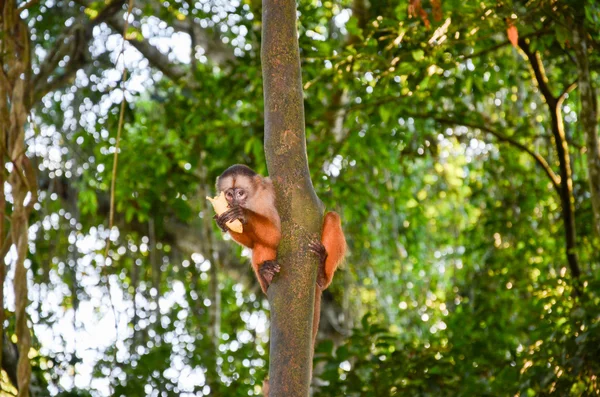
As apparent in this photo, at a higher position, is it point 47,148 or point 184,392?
point 47,148

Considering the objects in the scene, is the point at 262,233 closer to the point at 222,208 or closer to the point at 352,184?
the point at 222,208

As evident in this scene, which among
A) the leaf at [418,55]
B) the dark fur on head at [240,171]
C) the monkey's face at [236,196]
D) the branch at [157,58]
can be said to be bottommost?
the monkey's face at [236,196]

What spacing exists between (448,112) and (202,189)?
2.61m

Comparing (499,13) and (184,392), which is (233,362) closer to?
(184,392)

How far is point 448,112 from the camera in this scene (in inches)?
291

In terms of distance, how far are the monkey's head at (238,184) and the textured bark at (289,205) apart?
1.33 m

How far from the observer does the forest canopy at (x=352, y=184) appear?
5.41 meters

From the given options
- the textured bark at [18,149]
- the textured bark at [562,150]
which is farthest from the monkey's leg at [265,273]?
the textured bark at [562,150]

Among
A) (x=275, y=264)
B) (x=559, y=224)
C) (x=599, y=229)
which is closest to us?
(x=275, y=264)

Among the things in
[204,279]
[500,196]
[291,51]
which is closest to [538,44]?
[500,196]

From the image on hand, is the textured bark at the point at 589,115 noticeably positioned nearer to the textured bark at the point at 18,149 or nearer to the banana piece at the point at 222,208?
the banana piece at the point at 222,208

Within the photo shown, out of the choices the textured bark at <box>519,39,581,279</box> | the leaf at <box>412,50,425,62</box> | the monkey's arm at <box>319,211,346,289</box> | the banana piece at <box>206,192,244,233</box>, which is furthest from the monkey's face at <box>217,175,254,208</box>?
the textured bark at <box>519,39,581,279</box>

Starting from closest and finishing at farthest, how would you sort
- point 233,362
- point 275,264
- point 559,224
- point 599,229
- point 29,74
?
1. point 275,264
2. point 29,74
3. point 599,229
4. point 233,362
5. point 559,224

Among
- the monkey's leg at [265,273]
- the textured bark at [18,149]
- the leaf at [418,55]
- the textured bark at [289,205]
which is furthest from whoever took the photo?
the leaf at [418,55]
